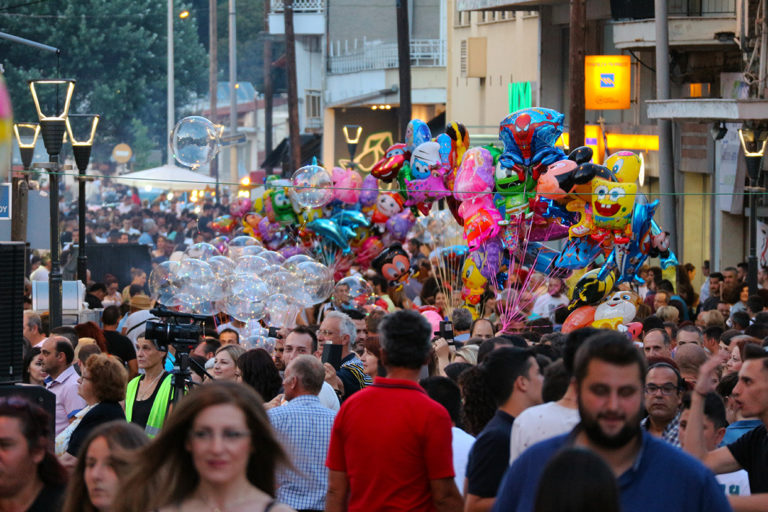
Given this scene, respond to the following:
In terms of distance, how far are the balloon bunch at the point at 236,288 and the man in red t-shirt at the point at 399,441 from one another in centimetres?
710

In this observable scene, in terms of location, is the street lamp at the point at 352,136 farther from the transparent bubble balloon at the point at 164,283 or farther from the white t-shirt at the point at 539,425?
the white t-shirt at the point at 539,425

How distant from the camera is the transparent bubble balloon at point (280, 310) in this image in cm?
1334

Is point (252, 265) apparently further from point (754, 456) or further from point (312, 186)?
point (754, 456)

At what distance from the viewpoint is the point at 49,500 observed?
505 cm

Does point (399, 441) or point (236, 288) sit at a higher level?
point (236, 288)

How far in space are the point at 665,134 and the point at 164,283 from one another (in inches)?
474

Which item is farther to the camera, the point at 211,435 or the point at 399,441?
the point at 399,441

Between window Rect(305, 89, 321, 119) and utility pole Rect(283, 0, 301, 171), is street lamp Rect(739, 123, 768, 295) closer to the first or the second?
utility pole Rect(283, 0, 301, 171)

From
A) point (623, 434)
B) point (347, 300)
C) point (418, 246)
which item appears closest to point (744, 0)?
point (418, 246)

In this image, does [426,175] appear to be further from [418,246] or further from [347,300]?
[418,246]

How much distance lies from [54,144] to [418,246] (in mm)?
9880

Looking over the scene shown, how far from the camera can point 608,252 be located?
621 inches

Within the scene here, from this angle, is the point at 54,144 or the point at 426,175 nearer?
the point at 54,144

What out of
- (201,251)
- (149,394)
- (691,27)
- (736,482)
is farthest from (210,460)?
(691,27)
